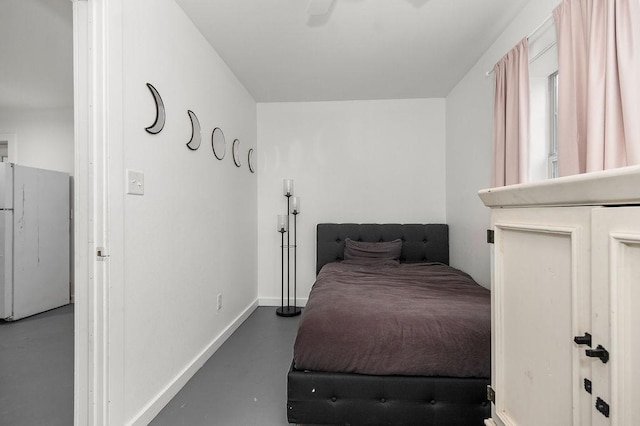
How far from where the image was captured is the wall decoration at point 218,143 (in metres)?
2.57

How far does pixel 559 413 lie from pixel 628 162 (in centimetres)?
113

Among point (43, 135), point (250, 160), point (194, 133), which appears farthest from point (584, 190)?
point (43, 135)

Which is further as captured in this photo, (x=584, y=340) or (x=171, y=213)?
(x=171, y=213)

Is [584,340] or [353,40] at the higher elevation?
[353,40]

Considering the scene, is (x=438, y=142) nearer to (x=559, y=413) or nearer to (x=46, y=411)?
(x=559, y=413)

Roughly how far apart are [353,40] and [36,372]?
332 centimetres

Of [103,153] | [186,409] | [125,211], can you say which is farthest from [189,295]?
[103,153]

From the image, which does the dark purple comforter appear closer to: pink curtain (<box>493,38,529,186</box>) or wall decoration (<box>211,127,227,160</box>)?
pink curtain (<box>493,38,529,186</box>)

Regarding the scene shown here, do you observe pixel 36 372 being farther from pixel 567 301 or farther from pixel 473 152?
pixel 473 152

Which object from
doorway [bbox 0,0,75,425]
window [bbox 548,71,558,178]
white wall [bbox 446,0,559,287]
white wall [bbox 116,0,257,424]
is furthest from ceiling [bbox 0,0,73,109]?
window [bbox 548,71,558,178]

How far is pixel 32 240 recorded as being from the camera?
354cm

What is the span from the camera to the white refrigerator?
10.8ft

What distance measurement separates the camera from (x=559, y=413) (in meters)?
0.71

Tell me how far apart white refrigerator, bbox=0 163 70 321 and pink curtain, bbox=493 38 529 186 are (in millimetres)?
4698
